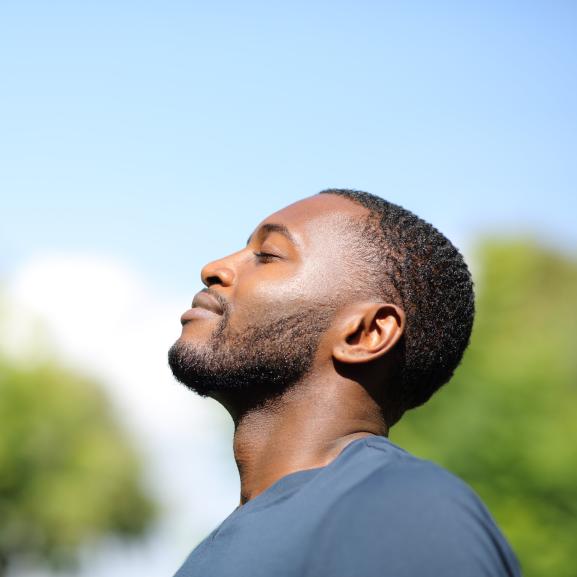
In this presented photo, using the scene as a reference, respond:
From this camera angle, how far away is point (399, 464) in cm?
270

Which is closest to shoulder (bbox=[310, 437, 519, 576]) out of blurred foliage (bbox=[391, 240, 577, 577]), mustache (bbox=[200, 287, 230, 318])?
mustache (bbox=[200, 287, 230, 318])

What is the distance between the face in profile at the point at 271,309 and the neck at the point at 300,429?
0.25 ft

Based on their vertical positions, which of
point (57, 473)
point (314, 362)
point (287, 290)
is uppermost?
point (287, 290)

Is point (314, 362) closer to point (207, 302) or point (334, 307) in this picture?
point (334, 307)

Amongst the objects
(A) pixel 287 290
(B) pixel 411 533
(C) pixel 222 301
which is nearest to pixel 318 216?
(A) pixel 287 290

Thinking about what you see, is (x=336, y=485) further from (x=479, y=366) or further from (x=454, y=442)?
(x=479, y=366)

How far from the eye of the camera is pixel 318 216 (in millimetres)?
3584

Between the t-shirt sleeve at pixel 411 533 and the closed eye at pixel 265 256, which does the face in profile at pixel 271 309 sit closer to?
the closed eye at pixel 265 256

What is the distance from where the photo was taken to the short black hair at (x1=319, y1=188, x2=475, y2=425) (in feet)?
11.3

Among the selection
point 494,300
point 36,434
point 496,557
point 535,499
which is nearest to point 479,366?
point 535,499

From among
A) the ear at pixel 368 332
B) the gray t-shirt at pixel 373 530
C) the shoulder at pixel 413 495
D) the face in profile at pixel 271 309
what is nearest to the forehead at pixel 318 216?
the face in profile at pixel 271 309

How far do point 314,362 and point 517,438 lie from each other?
15.5 m

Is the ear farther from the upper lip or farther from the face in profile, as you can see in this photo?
the upper lip

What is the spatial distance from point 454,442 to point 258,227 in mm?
15224
